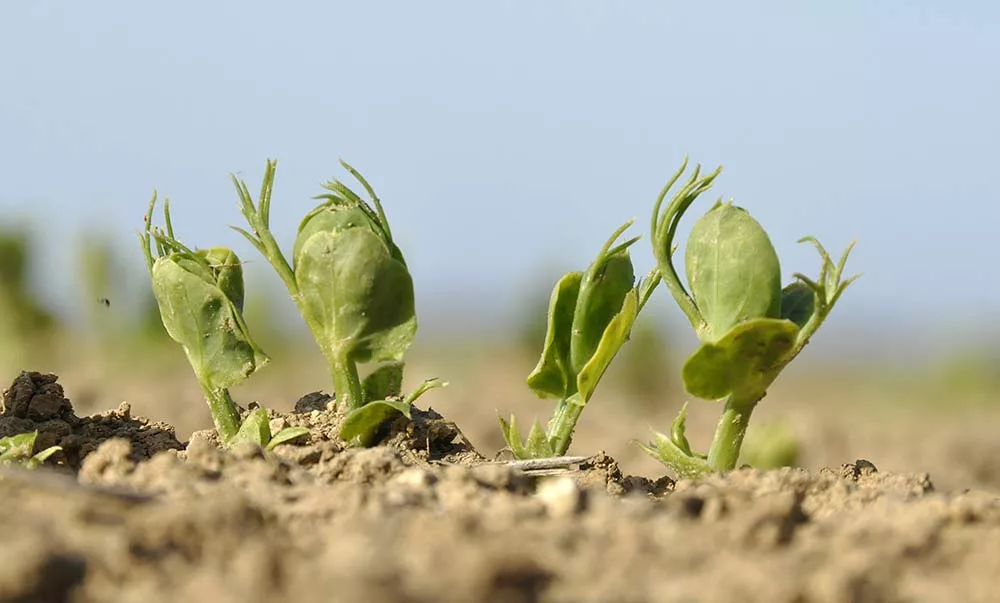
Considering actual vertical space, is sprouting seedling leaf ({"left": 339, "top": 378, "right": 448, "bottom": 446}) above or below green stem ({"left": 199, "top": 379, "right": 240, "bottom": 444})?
below

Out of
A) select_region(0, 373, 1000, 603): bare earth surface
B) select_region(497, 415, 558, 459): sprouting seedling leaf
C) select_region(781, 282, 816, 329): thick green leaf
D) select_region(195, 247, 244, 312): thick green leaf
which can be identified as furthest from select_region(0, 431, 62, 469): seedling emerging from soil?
select_region(781, 282, 816, 329): thick green leaf

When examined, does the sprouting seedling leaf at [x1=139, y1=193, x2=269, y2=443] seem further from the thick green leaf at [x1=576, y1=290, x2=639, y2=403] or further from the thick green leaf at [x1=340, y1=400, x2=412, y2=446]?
the thick green leaf at [x1=576, y1=290, x2=639, y2=403]

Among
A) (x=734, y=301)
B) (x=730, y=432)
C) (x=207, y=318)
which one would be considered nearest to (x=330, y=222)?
(x=207, y=318)

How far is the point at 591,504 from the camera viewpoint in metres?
2.31

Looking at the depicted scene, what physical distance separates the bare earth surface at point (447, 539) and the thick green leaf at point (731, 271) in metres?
0.47

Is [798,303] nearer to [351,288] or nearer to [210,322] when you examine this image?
[351,288]

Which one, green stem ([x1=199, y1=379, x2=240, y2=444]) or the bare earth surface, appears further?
green stem ([x1=199, y1=379, x2=240, y2=444])

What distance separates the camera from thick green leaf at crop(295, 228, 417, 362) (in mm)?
3307

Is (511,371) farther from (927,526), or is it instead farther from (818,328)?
(927,526)

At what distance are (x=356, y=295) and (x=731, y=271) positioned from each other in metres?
0.96

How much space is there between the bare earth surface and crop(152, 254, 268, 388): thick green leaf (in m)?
0.74

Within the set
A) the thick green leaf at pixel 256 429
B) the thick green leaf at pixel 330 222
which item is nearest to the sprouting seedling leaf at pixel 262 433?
the thick green leaf at pixel 256 429

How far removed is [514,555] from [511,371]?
9.15 m

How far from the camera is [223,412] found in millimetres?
3518
